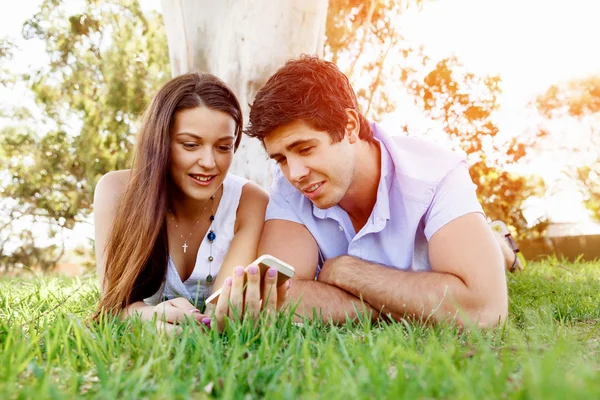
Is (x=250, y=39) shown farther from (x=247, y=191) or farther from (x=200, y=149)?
(x=200, y=149)

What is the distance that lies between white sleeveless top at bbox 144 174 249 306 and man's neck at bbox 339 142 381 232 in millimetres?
703

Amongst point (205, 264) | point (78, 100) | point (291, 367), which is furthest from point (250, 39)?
point (78, 100)

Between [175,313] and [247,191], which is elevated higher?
[247,191]

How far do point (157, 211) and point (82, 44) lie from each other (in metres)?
11.7

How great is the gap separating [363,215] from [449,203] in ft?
2.08

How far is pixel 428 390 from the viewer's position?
51.1 inches

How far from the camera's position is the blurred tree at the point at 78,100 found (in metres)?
12.7

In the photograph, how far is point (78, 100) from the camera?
13.1 m

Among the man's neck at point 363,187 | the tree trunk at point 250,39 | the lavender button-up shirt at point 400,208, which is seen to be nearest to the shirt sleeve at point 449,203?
the lavender button-up shirt at point 400,208

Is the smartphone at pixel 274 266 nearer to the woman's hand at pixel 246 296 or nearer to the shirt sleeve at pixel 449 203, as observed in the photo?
the woman's hand at pixel 246 296

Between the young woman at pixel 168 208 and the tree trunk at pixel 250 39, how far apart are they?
1.71 metres

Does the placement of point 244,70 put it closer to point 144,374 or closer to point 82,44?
point 144,374

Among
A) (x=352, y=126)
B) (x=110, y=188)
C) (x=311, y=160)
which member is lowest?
(x=110, y=188)

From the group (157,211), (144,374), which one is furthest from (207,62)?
(144,374)
